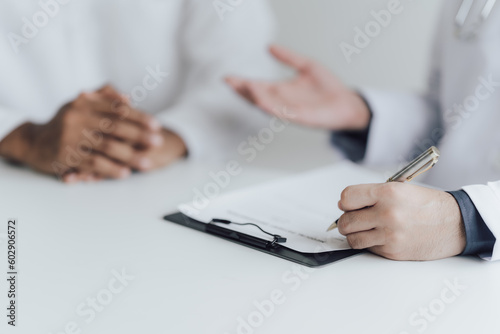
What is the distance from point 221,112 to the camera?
1268mm

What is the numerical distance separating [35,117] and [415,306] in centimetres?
111

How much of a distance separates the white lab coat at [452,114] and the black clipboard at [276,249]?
0.42m

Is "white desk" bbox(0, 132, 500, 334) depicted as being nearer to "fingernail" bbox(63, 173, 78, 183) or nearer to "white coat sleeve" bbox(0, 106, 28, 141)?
"fingernail" bbox(63, 173, 78, 183)

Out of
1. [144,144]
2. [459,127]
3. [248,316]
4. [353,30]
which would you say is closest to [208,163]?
[144,144]

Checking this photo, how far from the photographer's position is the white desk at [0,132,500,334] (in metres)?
0.49

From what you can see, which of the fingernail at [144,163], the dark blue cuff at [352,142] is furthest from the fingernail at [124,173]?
the dark blue cuff at [352,142]

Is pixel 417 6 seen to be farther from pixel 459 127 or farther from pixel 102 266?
pixel 102 266

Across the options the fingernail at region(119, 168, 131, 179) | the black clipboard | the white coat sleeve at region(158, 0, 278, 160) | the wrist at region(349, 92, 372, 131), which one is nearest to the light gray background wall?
the white coat sleeve at region(158, 0, 278, 160)

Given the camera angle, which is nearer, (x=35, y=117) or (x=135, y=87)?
(x=35, y=117)

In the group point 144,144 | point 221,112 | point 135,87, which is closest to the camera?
point 144,144

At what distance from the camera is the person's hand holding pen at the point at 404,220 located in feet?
2.00

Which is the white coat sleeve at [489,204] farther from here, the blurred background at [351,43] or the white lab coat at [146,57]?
the blurred background at [351,43]

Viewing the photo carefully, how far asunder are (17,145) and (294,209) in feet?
1.95

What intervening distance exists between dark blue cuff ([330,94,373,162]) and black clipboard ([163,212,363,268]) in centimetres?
53
